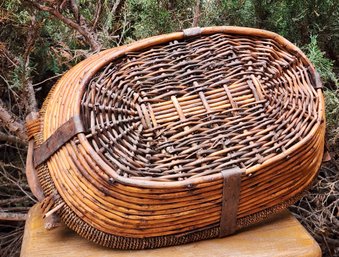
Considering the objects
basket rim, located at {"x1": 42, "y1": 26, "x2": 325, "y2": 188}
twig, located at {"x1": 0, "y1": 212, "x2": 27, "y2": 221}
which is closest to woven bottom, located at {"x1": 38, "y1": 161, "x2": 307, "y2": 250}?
basket rim, located at {"x1": 42, "y1": 26, "x2": 325, "y2": 188}

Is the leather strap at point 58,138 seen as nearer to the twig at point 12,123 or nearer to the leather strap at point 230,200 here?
the leather strap at point 230,200

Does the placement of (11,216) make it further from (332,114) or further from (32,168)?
(332,114)

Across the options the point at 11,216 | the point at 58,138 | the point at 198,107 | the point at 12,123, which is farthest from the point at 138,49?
the point at 11,216

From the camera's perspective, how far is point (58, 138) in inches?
46.3

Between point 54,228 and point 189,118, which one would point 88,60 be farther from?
point 54,228

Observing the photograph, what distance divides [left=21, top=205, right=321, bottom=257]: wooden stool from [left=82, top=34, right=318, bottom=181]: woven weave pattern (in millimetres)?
213

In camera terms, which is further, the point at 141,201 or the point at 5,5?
the point at 5,5

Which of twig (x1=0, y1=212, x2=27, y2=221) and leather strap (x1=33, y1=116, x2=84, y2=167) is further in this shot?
twig (x1=0, y1=212, x2=27, y2=221)

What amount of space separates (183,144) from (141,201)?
0.59 ft

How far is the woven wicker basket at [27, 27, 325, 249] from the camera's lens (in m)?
1.12

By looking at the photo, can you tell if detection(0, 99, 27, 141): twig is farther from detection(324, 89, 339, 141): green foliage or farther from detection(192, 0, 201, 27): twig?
detection(324, 89, 339, 141): green foliage

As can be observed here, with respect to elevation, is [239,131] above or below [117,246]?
above

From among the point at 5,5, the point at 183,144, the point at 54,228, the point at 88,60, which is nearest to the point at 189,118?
the point at 183,144

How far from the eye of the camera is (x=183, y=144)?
1.19 metres
